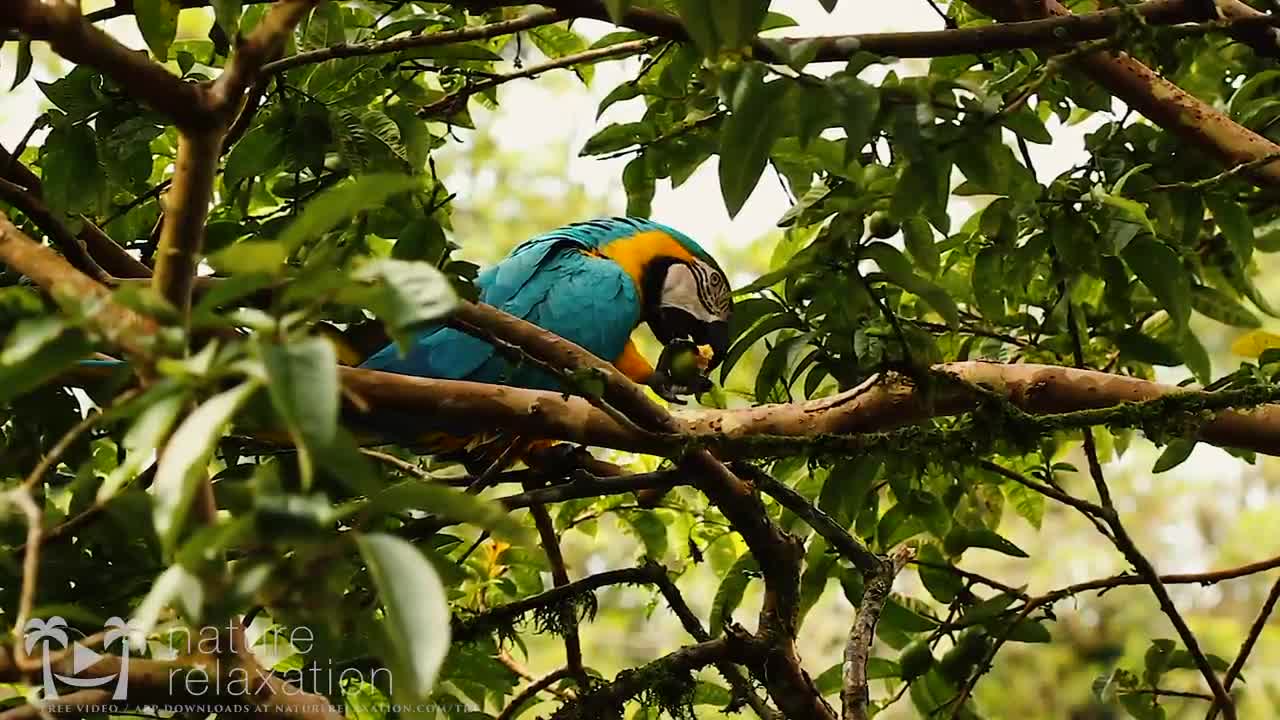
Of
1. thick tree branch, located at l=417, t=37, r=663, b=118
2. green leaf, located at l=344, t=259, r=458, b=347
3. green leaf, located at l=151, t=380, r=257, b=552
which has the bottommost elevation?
green leaf, located at l=151, t=380, r=257, b=552

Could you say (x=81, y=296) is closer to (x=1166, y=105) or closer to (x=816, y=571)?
(x=816, y=571)

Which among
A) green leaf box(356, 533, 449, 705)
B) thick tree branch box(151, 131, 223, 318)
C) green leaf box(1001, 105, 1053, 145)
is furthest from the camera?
green leaf box(1001, 105, 1053, 145)

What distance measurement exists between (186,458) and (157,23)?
0.64 meters

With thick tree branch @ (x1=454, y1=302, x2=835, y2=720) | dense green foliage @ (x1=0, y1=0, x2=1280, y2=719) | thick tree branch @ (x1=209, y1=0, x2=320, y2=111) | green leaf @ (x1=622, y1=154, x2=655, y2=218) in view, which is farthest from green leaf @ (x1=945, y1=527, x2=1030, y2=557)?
thick tree branch @ (x1=209, y1=0, x2=320, y2=111)

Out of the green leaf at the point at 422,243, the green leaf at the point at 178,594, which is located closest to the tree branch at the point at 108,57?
the green leaf at the point at 178,594

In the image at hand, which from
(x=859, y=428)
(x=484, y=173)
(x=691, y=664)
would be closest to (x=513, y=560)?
(x=691, y=664)

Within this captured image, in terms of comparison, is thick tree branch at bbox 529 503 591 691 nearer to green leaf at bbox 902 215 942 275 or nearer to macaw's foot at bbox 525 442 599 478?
macaw's foot at bbox 525 442 599 478

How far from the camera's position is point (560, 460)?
1.67 meters

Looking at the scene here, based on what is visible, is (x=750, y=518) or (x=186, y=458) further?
(x=750, y=518)

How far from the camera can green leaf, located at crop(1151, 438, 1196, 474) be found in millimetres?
1275

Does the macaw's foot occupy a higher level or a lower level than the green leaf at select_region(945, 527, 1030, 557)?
higher

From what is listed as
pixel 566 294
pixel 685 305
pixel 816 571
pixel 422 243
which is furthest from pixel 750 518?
pixel 685 305

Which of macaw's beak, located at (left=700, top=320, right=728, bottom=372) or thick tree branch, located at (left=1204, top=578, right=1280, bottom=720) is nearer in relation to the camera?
thick tree branch, located at (left=1204, top=578, right=1280, bottom=720)

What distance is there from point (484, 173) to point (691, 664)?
4.97 meters
